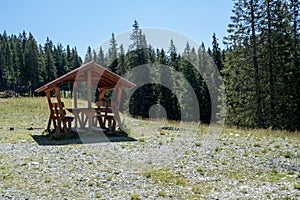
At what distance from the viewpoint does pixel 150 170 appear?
6992 mm

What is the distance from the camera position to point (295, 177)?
621 centimetres

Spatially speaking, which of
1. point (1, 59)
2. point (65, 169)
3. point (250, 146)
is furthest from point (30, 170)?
point (1, 59)

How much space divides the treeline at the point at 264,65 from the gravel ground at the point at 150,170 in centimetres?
1068

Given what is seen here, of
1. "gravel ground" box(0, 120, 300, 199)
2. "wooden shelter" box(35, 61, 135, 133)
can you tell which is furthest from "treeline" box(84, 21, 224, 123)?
"gravel ground" box(0, 120, 300, 199)

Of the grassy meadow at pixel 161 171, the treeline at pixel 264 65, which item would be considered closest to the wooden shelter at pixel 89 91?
the grassy meadow at pixel 161 171

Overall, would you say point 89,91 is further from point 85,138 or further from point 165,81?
point 165,81

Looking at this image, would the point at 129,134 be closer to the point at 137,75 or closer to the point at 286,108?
the point at 286,108

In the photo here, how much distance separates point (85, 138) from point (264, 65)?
15.1 m

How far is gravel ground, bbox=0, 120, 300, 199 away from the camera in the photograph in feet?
17.7

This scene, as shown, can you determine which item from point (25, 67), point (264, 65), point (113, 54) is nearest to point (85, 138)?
point (264, 65)

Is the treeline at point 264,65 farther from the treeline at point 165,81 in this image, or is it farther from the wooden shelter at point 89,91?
the treeline at point 165,81

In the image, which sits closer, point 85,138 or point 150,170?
point 150,170

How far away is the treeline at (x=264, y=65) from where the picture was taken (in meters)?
20.7

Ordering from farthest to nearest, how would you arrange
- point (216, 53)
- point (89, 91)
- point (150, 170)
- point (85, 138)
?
1. point (216, 53)
2. point (89, 91)
3. point (85, 138)
4. point (150, 170)
